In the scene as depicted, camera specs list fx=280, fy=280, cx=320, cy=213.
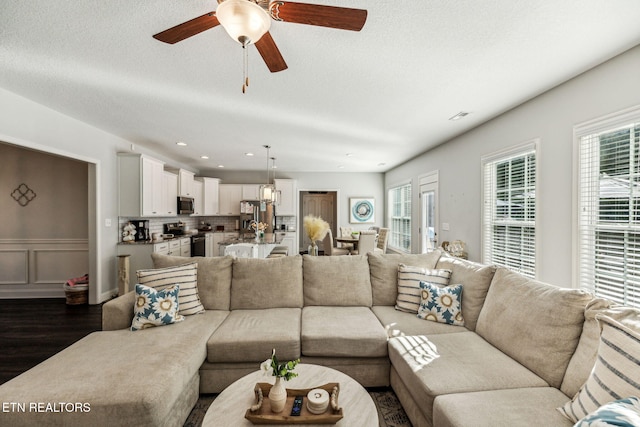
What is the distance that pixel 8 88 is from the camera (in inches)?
114

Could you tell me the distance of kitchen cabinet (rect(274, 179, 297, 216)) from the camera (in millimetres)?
7871

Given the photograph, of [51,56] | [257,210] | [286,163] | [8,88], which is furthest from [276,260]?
[257,210]

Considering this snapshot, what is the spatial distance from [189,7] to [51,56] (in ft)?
4.89

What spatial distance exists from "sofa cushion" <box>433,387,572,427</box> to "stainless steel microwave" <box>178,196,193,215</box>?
599cm

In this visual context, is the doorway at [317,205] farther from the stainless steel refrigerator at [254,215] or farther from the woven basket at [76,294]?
the woven basket at [76,294]

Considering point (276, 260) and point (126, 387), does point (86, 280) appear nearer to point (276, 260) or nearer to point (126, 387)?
point (276, 260)

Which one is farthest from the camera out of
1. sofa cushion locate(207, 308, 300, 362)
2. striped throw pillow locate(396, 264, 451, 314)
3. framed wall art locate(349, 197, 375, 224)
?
framed wall art locate(349, 197, 375, 224)

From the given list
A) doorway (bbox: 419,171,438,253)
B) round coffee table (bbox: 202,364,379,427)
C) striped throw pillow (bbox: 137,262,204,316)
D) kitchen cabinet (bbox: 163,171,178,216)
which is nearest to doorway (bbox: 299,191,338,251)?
doorway (bbox: 419,171,438,253)

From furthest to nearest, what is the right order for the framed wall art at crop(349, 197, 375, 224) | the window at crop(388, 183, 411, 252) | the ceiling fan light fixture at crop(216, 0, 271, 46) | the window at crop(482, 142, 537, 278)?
the framed wall art at crop(349, 197, 375, 224)
the window at crop(388, 183, 411, 252)
the window at crop(482, 142, 537, 278)
the ceiling fan light fixture at crop(216, 0, 271, 46)

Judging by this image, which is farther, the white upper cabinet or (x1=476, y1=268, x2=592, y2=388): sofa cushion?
the white upper cabinet

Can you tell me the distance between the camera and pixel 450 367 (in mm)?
1677

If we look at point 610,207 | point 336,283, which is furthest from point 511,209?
point 336,283

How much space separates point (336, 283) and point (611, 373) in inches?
76.2

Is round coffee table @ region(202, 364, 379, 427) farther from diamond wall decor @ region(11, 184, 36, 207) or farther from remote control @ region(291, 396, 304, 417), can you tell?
diamond wall decor @ region(11, 184, 36, 207)
